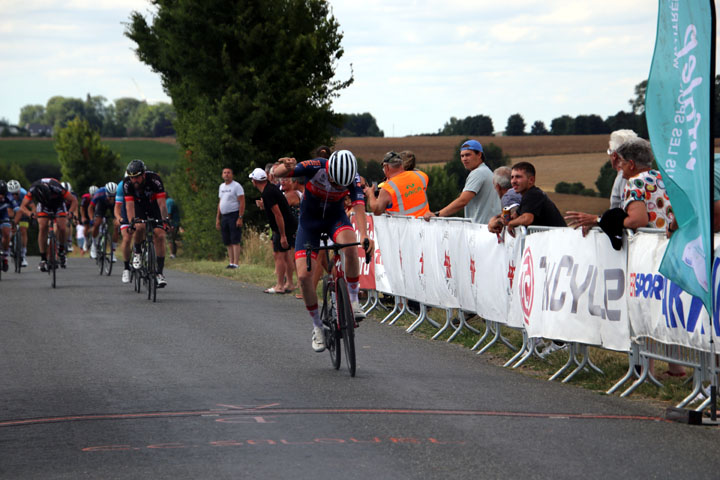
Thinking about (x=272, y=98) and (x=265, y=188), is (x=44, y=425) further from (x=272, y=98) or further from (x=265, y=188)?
(x=272, y=98)

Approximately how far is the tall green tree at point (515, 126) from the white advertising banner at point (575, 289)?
202 ft

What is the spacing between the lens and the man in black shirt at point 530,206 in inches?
420

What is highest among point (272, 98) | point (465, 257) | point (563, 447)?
point (272, 98)

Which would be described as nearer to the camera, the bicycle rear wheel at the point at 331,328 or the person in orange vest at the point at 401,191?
the bicycle rear wheel at the point at 331,328

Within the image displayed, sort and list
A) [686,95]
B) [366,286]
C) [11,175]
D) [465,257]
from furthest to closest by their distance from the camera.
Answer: [11,175]
[366,286]
[465,257]
[686,95]

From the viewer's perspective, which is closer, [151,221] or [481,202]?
[481,202]

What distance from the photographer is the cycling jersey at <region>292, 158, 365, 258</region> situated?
392 inches

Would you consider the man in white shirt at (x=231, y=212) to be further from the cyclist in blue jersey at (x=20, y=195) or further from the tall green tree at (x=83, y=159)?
the tall green tree at (x=83, y=159)

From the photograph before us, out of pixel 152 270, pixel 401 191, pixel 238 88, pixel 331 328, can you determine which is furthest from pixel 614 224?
pixel 238 88

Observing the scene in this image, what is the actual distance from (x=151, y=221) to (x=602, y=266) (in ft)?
30.7

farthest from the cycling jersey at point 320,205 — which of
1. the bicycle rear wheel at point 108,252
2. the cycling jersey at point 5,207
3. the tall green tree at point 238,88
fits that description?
the tall green tree at point 238,88

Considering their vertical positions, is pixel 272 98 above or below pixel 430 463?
above

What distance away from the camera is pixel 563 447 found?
6.65 metres

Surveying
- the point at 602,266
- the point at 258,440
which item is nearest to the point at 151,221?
the point at 602,266
